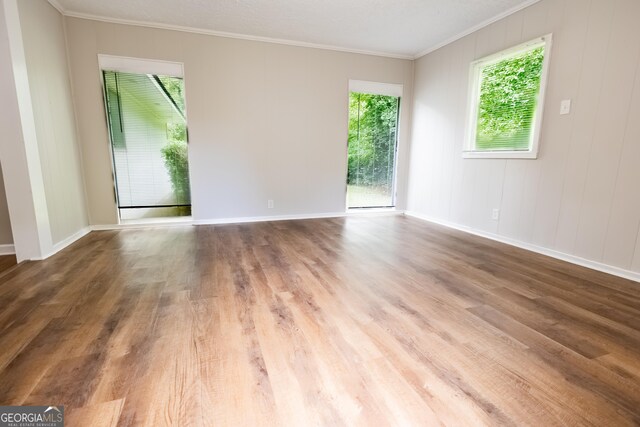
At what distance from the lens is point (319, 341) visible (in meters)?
1.50

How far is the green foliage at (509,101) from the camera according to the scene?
3057 mm

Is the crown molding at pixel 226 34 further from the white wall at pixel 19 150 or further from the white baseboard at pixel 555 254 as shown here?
the white baseboard at pixel 555 254

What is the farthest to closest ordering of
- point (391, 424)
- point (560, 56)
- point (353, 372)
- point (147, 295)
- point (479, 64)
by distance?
point (479, 64)
point (560, 56)
point (147, 295)
point (353, 372)
point (391, 424)

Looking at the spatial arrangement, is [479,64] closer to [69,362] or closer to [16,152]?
[69,362]

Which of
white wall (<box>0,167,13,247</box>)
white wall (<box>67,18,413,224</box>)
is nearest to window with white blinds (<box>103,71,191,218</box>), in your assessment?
white wall (<box>67,18,413,224</box>)

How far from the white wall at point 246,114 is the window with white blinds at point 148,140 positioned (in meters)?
0.14

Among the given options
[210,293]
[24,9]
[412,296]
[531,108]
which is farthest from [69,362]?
[531,108]

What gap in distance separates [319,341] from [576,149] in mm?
2949

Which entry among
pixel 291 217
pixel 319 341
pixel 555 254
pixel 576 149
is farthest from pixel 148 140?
pixel 555 254

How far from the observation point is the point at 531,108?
3.06 m

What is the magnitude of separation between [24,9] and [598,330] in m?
5.07

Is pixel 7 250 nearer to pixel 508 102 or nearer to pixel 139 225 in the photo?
pixel 139 225

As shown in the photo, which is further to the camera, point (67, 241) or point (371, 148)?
point (371, 148)

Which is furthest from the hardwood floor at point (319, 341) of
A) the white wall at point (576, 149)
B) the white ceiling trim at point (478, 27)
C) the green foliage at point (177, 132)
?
the white ceiling trim at point (478, 27)
